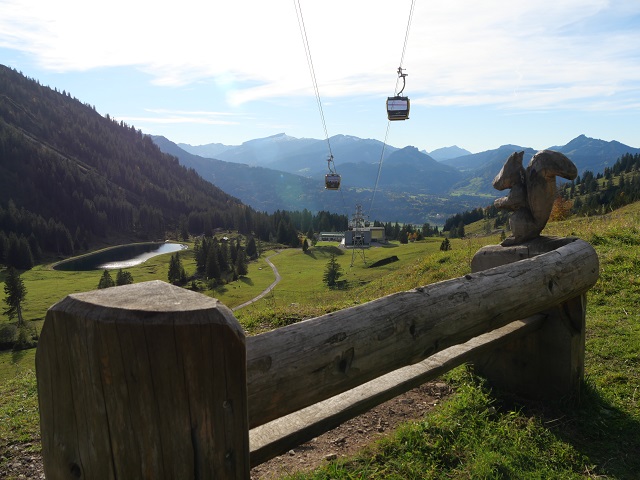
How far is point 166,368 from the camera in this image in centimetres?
145

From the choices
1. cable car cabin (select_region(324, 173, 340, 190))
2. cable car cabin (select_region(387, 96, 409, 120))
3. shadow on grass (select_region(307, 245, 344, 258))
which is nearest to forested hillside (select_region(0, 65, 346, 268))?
shadow on grass (select_region(307, 245, 344, 258))

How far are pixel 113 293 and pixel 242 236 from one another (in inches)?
5789

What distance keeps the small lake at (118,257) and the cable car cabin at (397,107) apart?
103 metres

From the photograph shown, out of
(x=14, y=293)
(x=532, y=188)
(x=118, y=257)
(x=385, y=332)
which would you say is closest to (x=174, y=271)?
(x=14, y=293)

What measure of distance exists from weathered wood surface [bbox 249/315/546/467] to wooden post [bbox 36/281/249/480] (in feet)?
3.99

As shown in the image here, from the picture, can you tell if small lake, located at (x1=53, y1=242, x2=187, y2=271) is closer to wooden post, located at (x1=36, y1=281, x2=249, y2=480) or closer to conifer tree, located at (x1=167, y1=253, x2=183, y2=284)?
conifer tree, located at (x1=167, y1=253, x2=183, y2=284)

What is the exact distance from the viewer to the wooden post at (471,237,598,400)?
507cm

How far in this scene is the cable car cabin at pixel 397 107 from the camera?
78.9 feet

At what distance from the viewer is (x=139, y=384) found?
4.76 feet

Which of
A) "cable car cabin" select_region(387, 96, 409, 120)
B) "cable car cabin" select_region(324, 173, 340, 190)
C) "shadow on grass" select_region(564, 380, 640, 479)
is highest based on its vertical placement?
"cable car cabin" select_region(387, 96, 409, 120)

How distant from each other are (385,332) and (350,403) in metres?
0.73

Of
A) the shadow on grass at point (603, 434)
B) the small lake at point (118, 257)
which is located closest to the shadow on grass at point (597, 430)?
the shadow on grass at point (603, 434)

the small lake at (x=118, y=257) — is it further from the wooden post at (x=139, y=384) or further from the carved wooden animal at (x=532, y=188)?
the wooden post at (x=139, y=384)

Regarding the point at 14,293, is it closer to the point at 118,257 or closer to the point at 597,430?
the point at 597,430
